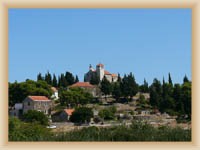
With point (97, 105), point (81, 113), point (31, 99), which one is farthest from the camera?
point (97, 105)

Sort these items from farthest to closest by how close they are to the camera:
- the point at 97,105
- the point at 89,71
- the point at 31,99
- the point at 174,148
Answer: the point at 89,71 < the point at 97,105 < the point at 31,99 < the point at 174,148

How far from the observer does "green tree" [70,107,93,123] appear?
1681 centimetres

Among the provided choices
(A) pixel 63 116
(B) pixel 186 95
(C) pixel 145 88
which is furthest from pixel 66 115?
(C) pixel 145 88

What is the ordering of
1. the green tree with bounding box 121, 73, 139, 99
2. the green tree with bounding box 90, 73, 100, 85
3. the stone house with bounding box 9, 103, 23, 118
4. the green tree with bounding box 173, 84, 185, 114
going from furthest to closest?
the green tree with bounding box 90, 73, 100, 85
the green tree with bounding box 121, 73, 139, 99
the stone house with bounding box 9, 103, 23, 118
the green tree with bounding box 173, 84, 185, 114

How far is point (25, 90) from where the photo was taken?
20562 millimetres

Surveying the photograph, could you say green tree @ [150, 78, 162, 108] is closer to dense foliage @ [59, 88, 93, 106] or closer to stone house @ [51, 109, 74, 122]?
dense foliage @ [59, 88, 93, 106]

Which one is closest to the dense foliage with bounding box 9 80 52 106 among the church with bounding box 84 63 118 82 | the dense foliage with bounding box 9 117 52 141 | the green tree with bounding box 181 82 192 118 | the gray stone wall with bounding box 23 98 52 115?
the gray stone wall with bounding box 23 98 52 115

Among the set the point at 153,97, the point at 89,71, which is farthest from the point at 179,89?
the point at 89,71

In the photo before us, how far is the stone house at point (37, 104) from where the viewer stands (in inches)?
753

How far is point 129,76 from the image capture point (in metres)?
22.7

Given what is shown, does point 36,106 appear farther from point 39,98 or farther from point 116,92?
point 116,92

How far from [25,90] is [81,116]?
445 centimetres
